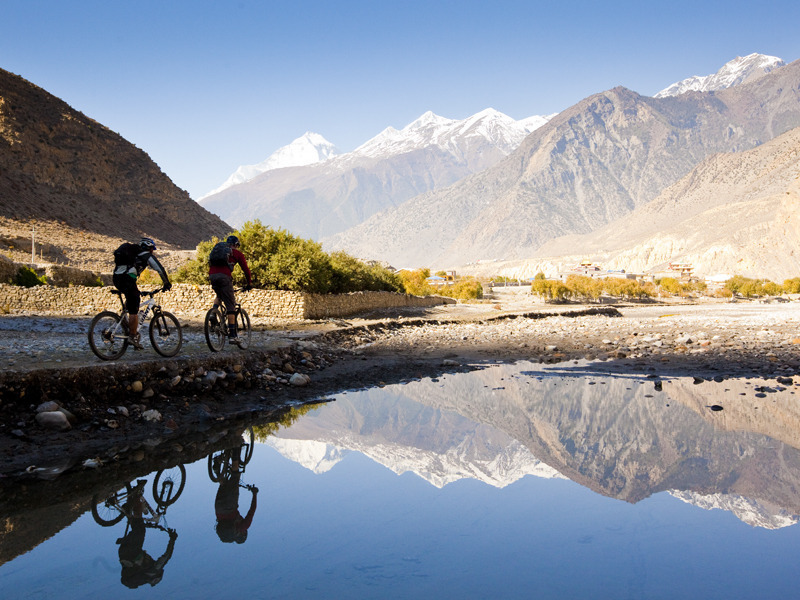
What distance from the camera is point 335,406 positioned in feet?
34.2

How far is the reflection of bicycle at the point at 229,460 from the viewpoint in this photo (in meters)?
6.64

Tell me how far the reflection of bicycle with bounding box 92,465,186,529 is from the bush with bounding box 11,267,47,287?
29.3 m

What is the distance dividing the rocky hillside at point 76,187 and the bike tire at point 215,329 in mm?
51883

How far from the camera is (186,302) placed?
82.9 ft

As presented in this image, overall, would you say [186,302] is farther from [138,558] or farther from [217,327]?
[138,558]

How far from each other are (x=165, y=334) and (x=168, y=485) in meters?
4.37

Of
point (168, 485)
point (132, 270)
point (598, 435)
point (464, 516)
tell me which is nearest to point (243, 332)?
point (132, 270)

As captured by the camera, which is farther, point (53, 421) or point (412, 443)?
point (412, 443)

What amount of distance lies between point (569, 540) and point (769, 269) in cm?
14632

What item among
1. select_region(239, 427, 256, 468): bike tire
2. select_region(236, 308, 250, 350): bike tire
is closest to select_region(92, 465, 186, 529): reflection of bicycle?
select_region(239, 427, 256, 468): bike tire

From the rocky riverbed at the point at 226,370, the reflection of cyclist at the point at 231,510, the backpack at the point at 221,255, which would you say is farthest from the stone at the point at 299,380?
the reflection of cyclist at the point at 231,510

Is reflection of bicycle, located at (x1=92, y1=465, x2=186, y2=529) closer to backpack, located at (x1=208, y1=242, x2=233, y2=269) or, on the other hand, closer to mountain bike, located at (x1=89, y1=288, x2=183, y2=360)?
mountain bike, located at (x1=89, y1=288, x2=183, y2=360)

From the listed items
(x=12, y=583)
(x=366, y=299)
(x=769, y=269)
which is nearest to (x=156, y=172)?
(x=366, y=299)

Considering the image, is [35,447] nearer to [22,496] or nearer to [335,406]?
[22,496]
